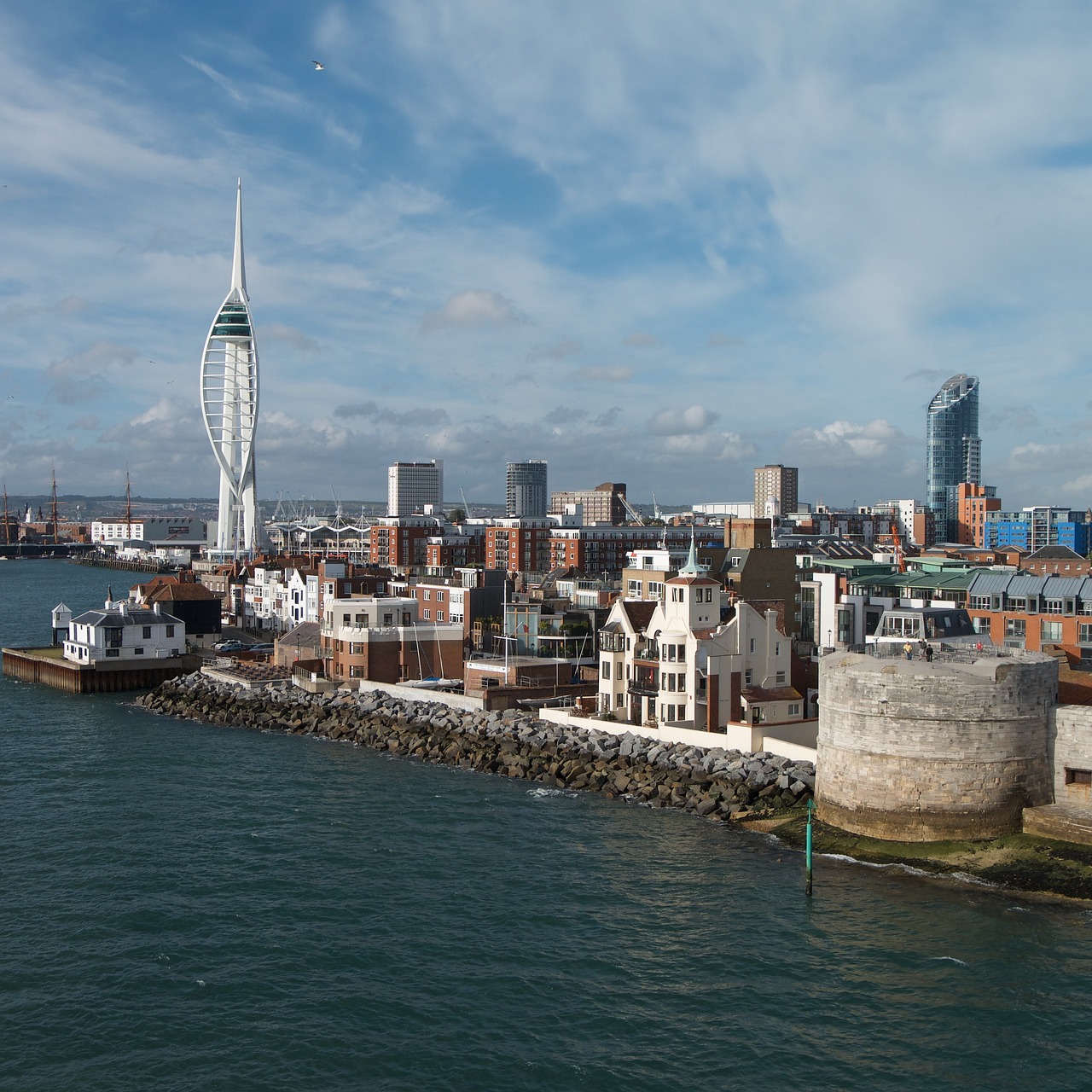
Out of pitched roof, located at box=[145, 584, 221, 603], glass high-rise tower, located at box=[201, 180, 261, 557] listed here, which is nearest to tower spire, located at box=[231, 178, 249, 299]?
glass high-rise tower, located at box=[201, 180, 261, 557]

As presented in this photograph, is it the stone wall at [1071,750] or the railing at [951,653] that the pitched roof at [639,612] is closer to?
the railing at [951,653]

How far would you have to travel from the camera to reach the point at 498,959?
21.2 meters

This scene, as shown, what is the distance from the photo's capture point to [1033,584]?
45.4m

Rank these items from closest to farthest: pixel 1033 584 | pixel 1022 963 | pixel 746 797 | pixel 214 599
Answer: pixel 1022 963
pixel 746 797
pixel 1033 584
pixel 214 599

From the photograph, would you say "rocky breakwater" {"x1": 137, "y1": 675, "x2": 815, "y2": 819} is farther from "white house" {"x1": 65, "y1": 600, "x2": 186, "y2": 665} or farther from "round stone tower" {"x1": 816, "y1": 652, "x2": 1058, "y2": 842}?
"white house" {"x1": 65, "y1": 600, "x2": 186, "y2": 665}

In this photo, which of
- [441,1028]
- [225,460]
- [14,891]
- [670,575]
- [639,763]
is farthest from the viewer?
[225,460]

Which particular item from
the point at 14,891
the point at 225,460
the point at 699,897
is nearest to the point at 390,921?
the point at 699,897

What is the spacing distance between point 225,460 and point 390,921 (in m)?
134

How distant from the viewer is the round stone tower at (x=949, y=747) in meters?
25.9

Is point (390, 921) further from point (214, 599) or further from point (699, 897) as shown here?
point (214, 599)

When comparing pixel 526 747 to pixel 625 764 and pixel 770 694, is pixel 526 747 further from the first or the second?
pixel 770 694

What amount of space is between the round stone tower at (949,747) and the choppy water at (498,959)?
1.91 m

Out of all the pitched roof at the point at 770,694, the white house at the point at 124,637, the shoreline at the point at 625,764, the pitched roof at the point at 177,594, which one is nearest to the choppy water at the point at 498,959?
the shoreline at the point at 625,764

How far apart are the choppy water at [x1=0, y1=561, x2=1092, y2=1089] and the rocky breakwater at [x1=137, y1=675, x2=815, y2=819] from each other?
4.99 feet
